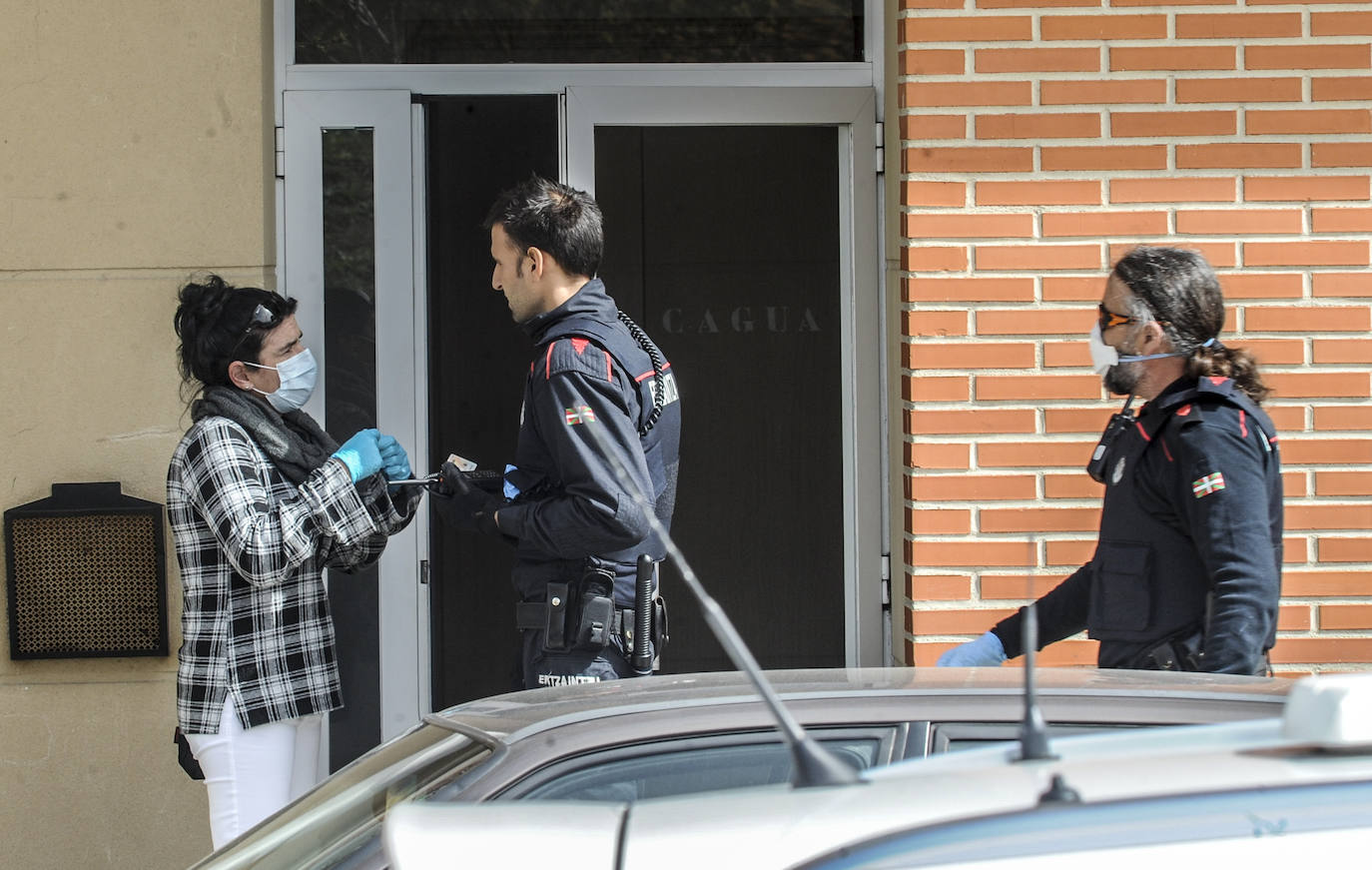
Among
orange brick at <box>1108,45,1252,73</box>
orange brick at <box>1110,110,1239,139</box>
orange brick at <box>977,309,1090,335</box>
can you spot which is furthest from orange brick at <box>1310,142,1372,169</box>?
orange brick at <box>977,309,1090,335</box>

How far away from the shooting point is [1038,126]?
169 inches

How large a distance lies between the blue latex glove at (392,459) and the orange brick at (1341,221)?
105 inches

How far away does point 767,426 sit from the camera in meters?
4.99

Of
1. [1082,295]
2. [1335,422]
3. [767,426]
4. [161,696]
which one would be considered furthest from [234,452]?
[1335,422]

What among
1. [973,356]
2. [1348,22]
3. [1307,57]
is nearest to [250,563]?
[973,356]

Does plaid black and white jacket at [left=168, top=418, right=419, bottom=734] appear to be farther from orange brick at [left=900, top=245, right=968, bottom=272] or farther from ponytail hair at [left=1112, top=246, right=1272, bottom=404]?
ponytail hair at [left=1112, top=246, right=1272, bottom=404]

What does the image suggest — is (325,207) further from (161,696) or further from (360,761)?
(360,761)

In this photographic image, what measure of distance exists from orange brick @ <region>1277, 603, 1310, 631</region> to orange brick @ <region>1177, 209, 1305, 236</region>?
109 centimetres

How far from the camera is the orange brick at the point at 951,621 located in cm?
433

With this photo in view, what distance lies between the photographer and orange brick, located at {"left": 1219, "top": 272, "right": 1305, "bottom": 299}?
4.25 meters

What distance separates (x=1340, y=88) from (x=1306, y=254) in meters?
0.49

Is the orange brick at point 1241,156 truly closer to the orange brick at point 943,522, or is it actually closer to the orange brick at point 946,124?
the orange brick at point 946,124

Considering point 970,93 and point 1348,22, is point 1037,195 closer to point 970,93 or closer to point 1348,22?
point 970,93

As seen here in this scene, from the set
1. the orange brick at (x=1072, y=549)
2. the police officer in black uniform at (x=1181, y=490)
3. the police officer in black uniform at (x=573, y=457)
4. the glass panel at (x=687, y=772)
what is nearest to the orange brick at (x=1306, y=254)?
the orange brick at (x=1072, y=549)
